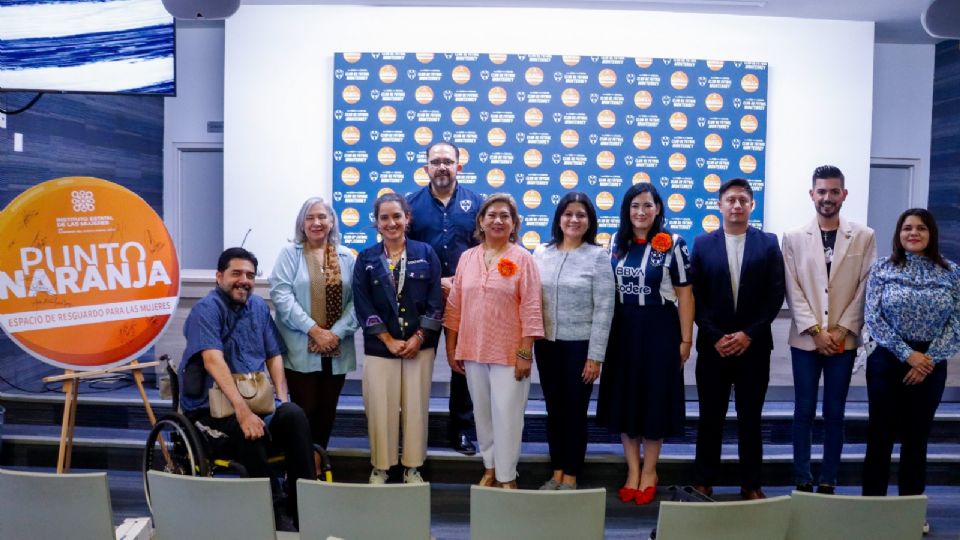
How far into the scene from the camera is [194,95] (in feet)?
23.3

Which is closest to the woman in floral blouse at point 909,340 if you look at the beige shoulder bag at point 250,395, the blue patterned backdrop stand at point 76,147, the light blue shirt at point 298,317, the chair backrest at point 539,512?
the chair backrest at point 539,512

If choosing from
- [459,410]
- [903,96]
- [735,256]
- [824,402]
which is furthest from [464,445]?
[903,96]

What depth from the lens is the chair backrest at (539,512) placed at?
214cm

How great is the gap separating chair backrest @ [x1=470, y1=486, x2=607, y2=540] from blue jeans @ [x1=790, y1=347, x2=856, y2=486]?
187 centimetres

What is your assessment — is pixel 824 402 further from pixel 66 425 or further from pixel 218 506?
pixel 66 425

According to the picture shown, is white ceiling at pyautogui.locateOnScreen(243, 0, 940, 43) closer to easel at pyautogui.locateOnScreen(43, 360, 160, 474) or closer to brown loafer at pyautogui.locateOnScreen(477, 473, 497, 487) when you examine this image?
easel at pyautogui.locateOnScreen(43, 360, 160, 474)

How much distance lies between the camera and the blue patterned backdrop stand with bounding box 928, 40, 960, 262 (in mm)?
7020

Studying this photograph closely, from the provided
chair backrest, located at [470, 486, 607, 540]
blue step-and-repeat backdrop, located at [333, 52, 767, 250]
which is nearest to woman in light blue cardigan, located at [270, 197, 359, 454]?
chair backrest, located at [470, 486, 607, 540]

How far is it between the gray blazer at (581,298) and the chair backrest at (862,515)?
4.80ft

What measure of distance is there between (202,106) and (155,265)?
3757 millimetres

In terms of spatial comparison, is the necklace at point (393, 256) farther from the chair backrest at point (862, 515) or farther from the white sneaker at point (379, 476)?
the chair backrest at point (862, 515)

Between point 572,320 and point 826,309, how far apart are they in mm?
1182

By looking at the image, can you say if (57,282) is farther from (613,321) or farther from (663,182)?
(663,182)

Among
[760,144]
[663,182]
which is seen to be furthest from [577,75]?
[760,144]
